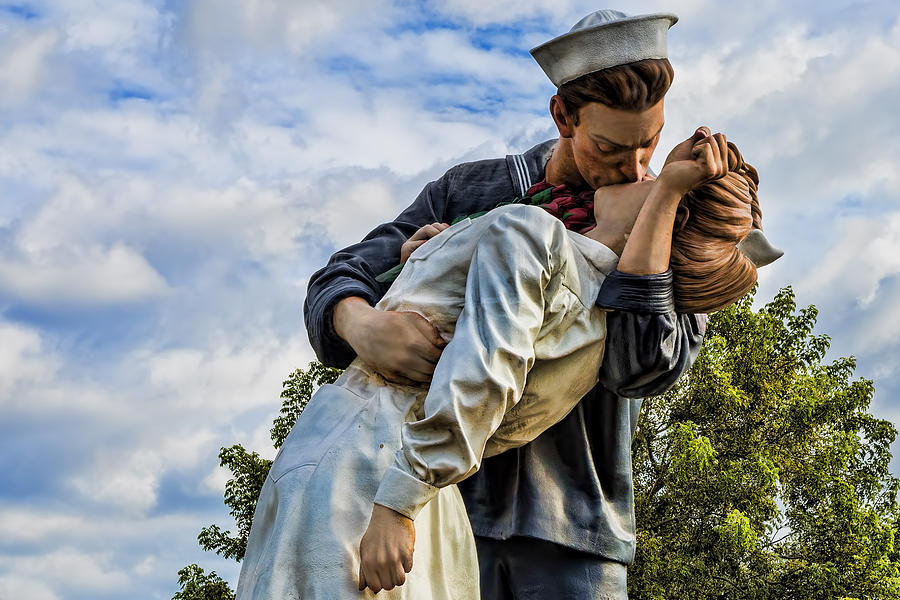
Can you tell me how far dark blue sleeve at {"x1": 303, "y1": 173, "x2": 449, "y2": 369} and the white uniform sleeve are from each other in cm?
67

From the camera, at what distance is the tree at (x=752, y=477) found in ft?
45.3

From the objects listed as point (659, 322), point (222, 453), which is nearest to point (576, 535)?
point (659, 322)

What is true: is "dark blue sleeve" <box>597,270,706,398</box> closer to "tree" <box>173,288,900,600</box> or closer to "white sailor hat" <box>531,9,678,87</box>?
"white sailor hat" <box>531,9,678,87</box>

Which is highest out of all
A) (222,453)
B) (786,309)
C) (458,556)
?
(786,309)

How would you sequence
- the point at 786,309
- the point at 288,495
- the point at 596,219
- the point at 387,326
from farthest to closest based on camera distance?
the point at 786,309 → the point at 596,219 → the point at 387,326 → the point at 288,495

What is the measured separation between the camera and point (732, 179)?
4016 millimetres

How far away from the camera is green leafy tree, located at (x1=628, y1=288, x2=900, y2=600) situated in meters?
13.8

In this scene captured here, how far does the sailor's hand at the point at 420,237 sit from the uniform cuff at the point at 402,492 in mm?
1050

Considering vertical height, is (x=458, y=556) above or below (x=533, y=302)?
below

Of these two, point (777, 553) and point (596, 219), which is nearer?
point (596, 219)

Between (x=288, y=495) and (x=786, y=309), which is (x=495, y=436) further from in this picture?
(x=786, y=309)

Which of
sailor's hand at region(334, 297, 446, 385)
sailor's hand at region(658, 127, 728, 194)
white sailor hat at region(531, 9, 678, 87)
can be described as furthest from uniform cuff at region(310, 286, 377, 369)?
sailor's hand at region(658, 127, 728, 194)

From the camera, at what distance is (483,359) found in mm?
3568

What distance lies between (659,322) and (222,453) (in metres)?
11.5
